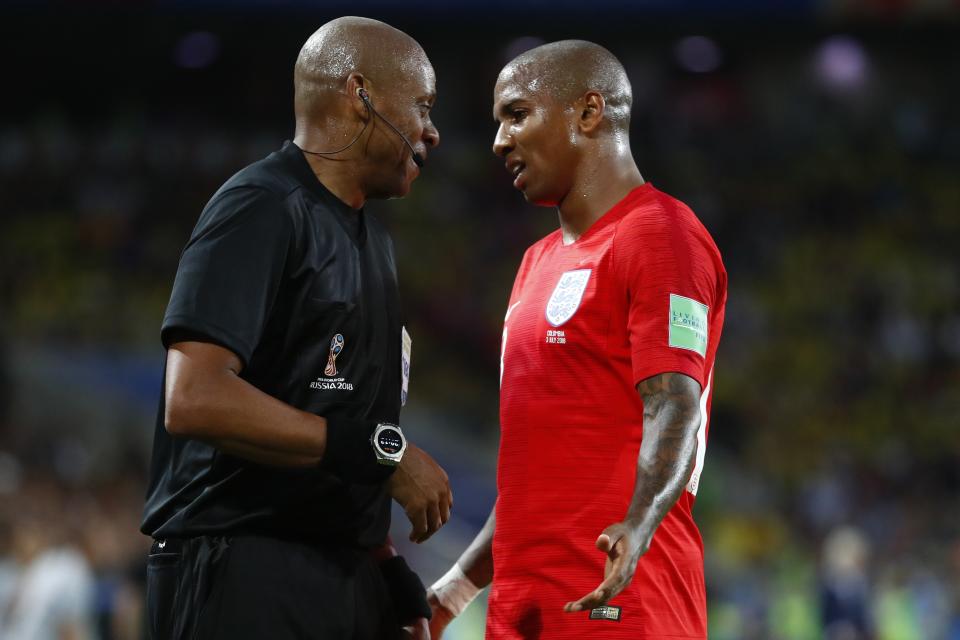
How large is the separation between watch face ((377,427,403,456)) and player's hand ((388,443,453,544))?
0.12 ft

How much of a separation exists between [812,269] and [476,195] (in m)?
5.04

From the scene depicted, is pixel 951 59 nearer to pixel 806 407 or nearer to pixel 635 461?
pixel 806 407

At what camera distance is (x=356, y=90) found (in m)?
3.14

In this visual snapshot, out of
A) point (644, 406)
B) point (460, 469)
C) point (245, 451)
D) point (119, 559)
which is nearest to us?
point (245, 451)

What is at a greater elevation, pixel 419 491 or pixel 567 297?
pixel 567 297

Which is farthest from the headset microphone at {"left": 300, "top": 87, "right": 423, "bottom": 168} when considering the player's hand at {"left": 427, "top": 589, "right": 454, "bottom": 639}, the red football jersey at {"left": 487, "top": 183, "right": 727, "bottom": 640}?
the player's hand at {"left": 427, "top": 589, "right": 454, "bottom": 639}

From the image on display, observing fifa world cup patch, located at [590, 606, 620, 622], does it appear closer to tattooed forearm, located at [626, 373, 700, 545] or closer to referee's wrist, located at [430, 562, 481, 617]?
tattooed forearm, located at [626, 373, 700, 545]

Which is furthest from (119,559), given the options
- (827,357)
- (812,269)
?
(812,269)

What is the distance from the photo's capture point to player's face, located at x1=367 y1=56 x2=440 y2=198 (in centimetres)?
319

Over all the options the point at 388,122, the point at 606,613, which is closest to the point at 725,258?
the point at 388,122

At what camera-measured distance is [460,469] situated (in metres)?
12.7

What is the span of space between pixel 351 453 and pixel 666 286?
848mm

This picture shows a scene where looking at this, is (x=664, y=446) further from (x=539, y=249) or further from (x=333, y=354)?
(x=539, y=249)

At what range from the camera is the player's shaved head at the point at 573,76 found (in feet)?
11.3
